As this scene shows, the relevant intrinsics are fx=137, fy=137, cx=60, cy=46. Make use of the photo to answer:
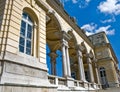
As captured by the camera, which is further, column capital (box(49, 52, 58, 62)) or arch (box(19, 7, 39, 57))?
column capital (box(49, 52, 58, 62))

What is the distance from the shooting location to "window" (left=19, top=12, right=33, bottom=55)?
7.64 meters

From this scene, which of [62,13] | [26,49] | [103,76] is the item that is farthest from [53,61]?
[26,49]

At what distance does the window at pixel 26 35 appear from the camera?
7636 mm

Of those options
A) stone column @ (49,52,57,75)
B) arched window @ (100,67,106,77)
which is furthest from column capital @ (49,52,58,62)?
arched window @ (100,67,106,77)

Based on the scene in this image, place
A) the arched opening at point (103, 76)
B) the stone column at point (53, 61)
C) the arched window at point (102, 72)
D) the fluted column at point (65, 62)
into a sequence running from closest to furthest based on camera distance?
the fluted column at point (65, 62)
the stone column at point (53, 61)
the arched opening at point (103, 76)
the arched window at point (102, 72)

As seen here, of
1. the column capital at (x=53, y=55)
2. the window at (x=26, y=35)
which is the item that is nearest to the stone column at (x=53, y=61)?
the column capital at (x=53, y=55)

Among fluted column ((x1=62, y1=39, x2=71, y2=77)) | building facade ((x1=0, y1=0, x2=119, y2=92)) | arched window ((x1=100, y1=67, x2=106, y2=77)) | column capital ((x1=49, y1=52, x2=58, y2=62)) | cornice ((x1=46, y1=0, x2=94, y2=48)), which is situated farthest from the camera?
arched window ((x1=100, y1=67, x2=106, y2=77))

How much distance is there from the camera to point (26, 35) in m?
8.09

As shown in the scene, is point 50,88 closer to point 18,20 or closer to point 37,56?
point 37,56

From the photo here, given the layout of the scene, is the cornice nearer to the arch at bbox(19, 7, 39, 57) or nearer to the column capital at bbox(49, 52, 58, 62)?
the arch at bbox(19, 7, 39, 57)

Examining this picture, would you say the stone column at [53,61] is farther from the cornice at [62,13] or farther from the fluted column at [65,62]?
the fluted column at [65,62]

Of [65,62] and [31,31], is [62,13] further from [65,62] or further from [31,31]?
[31,31]

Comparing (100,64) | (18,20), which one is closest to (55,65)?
(100,64)

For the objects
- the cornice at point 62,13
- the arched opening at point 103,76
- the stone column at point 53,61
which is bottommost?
the arched opening at point 103,76
